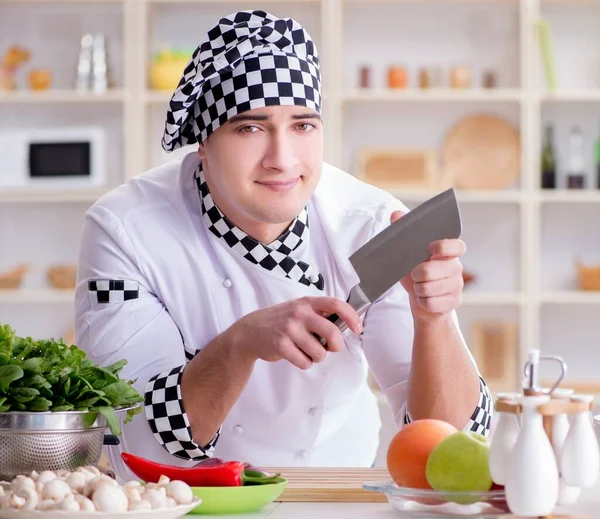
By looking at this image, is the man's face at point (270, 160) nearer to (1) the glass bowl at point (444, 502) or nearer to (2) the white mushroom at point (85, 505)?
(1) the glass bowl at point (444, 502)

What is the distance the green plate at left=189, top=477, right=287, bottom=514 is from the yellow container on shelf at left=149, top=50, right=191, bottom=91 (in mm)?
3248

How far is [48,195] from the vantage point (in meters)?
4.41

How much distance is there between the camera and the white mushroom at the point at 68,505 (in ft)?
3.42

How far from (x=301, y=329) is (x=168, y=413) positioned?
1.14 feet

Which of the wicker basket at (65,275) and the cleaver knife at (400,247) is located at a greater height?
the cleaver knife at (400,247)

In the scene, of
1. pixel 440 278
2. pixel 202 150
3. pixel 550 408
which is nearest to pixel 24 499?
pixel 550 408

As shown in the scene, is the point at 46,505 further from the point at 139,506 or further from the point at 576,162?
the point at 576,162

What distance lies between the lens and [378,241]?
4.70 feet

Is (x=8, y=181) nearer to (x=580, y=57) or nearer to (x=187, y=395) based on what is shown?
(x=580, y=57)

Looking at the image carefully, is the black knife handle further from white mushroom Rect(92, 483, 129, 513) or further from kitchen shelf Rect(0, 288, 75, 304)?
kitchen shelf Rect(0, 288, 75, 304)

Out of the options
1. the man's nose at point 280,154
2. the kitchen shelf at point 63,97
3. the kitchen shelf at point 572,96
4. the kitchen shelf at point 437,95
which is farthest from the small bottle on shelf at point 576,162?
the man's nose at point 280,154

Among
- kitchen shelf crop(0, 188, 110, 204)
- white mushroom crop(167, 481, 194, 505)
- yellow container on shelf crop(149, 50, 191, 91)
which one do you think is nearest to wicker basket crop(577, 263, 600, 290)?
yellow container on shelf crop(149, 50, 191, 91)

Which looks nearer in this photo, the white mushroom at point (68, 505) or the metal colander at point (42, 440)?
the white mushroom at point (68, 505)

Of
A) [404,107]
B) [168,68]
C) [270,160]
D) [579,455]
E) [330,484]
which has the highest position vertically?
[168,68]
